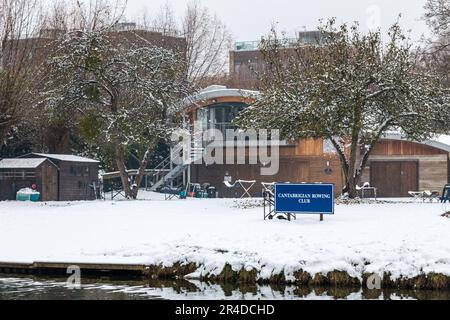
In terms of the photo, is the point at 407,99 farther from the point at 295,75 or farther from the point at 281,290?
the point at 281,290

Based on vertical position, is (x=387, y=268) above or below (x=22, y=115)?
below

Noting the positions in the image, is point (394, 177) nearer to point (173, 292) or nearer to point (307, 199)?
point (307, 199)

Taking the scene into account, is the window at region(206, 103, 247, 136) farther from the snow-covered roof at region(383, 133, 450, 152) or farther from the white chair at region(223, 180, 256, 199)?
the snow-covered roof at region(383, 133, 450, 152)

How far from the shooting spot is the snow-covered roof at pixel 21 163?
138 ft

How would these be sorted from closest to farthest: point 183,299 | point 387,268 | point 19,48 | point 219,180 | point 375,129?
point 183,299
point 387,268
point 375,129
point 19,48
point 219,180

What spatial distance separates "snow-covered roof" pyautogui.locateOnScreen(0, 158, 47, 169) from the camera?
4212 centimetres

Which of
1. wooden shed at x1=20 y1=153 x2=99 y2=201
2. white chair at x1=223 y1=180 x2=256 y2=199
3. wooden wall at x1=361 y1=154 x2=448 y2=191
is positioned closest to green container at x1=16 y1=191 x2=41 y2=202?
wooden shed at x1=20 y1=153 x2=99 y2=201

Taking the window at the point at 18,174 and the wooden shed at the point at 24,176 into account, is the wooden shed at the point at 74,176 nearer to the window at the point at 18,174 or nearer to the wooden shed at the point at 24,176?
the wooden shed at the point at 24,176

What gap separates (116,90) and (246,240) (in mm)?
20830

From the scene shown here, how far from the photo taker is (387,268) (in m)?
20.2

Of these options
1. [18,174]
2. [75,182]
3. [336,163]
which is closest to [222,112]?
[336,163]

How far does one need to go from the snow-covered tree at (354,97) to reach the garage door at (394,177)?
1265cm
